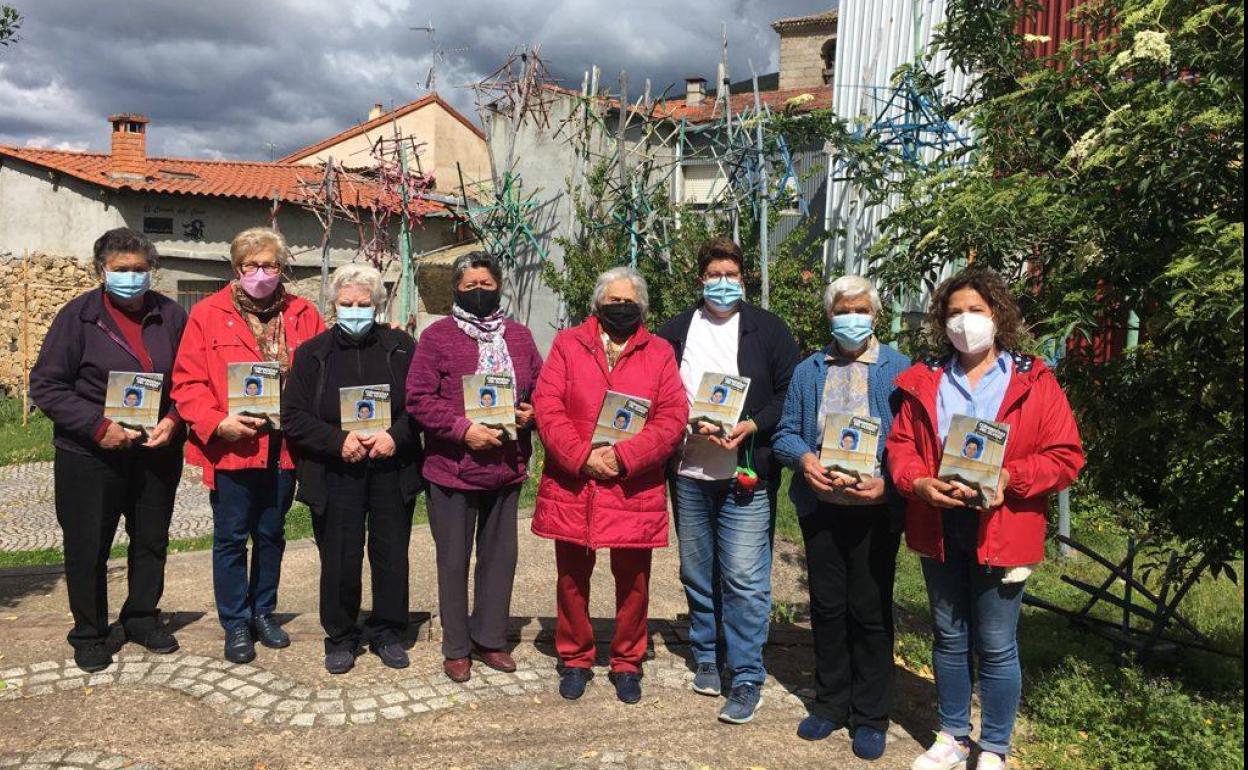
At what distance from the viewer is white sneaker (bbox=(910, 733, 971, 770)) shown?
378 centimetres

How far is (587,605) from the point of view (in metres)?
4.48

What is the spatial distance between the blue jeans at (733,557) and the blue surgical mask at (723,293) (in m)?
0.80

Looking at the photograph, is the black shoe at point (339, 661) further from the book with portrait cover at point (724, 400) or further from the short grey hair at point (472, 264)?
the book with portrait cover at point (724, 400)

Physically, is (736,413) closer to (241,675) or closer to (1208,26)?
(1208,26)

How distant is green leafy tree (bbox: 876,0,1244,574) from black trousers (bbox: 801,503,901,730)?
1.14m

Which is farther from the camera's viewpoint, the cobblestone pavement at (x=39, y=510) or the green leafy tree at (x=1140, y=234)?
the cobblestone pavement at (x=39, y=510)

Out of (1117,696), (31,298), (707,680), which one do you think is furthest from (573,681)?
(31,298)

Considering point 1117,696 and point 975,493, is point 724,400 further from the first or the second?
point 1117,696

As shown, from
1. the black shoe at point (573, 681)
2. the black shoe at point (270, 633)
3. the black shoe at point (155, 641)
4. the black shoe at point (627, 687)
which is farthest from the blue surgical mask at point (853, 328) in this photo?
the black shoe at point (155, 641)

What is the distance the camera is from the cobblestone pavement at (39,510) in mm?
8656

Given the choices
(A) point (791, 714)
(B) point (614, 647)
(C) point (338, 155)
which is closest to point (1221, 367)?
(A) point (791, 714)

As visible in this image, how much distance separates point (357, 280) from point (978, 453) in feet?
9.23

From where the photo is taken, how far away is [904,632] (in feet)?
18.8

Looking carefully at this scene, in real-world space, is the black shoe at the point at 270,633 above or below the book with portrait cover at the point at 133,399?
below
